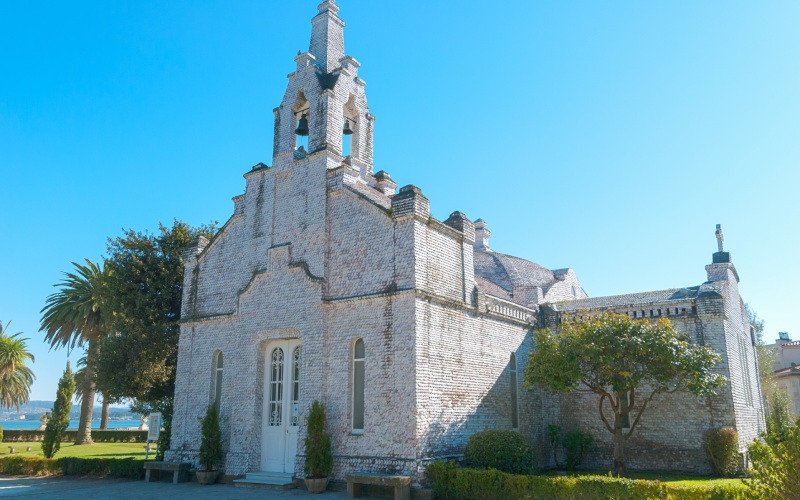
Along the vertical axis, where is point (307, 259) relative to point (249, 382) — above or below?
above

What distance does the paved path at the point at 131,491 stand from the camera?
608 inches

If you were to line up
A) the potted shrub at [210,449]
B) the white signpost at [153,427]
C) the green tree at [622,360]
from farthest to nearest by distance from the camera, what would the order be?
the white signpost at [153,427] < the potted shrub at [210,449] < the green tree at [622,360]

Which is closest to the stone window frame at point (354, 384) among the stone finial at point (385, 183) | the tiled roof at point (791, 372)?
the stone finial at point (385, 183)

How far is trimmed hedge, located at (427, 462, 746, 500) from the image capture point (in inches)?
430

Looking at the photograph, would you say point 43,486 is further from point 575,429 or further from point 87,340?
point 87,340

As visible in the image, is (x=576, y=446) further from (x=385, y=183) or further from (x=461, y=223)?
(x=385, y=183)

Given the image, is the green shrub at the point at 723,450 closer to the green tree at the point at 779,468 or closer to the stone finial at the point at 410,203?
the green tree at the point at 779,468

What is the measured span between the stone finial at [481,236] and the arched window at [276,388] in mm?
14323

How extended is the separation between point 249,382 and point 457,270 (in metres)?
7.24

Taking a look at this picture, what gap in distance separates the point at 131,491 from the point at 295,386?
17.2 ft

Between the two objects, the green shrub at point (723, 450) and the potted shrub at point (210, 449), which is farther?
the potted shrub at point (210, 449)

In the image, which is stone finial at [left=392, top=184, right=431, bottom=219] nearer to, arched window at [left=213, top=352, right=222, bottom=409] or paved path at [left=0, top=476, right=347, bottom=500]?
paved path at [left=0, top=476, right=347, bottom=500]

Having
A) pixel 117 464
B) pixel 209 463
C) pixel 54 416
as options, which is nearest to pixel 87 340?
pixel 54 416

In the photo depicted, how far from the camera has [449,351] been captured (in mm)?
16703
